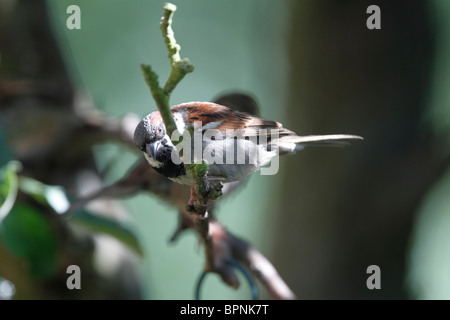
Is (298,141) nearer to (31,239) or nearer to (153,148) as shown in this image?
(153,148)

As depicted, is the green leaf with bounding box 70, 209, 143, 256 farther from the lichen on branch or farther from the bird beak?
the lichen on branch

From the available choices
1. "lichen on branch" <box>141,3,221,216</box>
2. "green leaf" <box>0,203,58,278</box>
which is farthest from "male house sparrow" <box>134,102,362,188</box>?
"green leaf" <box>0,203,58,278</box>

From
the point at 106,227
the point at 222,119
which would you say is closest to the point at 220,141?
the point at 222,119

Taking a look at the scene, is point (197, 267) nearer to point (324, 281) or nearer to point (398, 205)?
point (324, 281)

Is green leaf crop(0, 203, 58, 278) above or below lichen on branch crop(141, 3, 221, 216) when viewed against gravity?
below

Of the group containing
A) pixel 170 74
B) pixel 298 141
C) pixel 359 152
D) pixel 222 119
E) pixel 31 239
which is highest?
pixel 170 74
